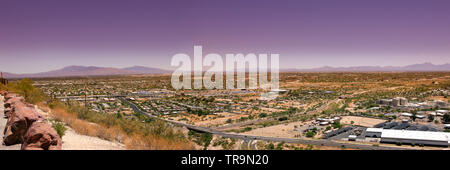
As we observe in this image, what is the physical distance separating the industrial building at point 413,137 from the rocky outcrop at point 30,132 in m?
25.1

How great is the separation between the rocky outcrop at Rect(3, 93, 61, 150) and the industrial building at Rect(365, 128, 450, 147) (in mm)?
25121

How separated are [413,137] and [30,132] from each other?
89.7 feet

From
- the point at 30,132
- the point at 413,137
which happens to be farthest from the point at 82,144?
the point at 413,137

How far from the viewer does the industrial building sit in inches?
906

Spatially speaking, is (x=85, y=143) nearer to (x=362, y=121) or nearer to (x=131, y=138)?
(x=131, y=138)

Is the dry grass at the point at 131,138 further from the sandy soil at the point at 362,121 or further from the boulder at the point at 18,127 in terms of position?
the sandy soil at the point at 362,121

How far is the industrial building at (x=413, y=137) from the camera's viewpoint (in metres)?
23.0

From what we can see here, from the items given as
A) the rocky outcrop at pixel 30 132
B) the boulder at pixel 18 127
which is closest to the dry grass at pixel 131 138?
the rocky outcrop at pixel 30 132
